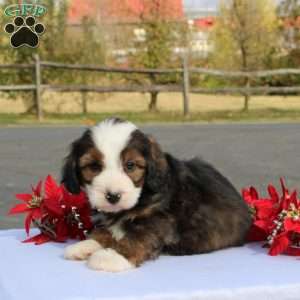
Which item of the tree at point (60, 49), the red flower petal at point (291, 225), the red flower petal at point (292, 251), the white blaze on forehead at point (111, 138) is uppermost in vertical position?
the tree at point (60, 49)

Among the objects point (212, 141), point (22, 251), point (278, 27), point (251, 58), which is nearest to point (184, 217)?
point (22, 251)

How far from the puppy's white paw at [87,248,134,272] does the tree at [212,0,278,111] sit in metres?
24.6

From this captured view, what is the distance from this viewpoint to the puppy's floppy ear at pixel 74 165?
2812 millimetres

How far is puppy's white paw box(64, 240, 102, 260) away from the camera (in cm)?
285

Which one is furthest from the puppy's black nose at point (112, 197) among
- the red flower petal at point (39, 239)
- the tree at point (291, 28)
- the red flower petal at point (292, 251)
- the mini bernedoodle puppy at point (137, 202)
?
the tree at point (291, 28)

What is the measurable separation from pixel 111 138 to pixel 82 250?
19.0 inches

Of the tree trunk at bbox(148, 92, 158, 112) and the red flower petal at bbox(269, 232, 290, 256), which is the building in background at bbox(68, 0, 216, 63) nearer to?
the tree trunk at bbox(148, 92, 158, 112)

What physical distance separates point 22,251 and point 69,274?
1.64 feet

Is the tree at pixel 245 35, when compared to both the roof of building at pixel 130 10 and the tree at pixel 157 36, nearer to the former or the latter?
the roof of building at pixel 130 10

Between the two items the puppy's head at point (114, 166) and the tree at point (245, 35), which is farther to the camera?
the tree at point (245, 35)

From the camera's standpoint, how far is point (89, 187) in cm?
272

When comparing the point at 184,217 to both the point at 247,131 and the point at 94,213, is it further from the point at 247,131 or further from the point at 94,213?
the point at 247,131

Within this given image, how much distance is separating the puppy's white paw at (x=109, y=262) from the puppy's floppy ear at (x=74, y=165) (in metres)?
0.31

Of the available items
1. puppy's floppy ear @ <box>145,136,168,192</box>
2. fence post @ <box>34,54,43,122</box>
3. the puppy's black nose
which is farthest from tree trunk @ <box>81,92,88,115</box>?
the puppy's black nose
